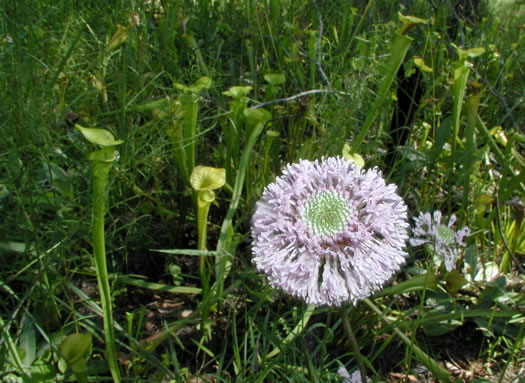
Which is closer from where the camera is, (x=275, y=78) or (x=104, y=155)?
(x=104, y=155)

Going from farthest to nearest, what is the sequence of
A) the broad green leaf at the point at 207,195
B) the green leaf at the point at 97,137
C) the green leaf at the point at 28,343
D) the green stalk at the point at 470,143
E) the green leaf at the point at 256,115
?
the green stalk at the point at 470,143, the green leaf at the point at 256,115, the broad green leaf at the point at 207,195, the green leaf at the point at 28,343, the green leaf at the point at 97,137

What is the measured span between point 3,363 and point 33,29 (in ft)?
2.64

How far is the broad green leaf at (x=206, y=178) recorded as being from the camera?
1.02 m

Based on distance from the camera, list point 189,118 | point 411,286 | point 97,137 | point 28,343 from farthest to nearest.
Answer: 1. point 189,118
2. point 411,286
3. point 28,343
4. point 97,137

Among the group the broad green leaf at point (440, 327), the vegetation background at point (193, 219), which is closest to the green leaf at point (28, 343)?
the vegetation background at point (193, 219)

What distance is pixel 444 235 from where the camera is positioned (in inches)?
44.9

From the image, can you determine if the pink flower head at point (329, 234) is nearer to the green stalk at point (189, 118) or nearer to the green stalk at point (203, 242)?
the green stalk at point (203, 242)

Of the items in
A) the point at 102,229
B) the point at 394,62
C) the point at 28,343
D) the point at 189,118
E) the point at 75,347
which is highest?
the point at 394,62

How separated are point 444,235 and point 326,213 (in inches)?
17.4

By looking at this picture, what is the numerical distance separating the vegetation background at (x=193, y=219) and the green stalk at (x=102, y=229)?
1 cm

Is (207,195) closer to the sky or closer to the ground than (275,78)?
closer to the ground

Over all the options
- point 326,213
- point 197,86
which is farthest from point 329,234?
point 197,86

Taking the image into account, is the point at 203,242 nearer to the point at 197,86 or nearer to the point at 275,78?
the point at 197,86

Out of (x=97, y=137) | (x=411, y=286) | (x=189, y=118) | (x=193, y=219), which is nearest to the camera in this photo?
(x=97, y=137)
